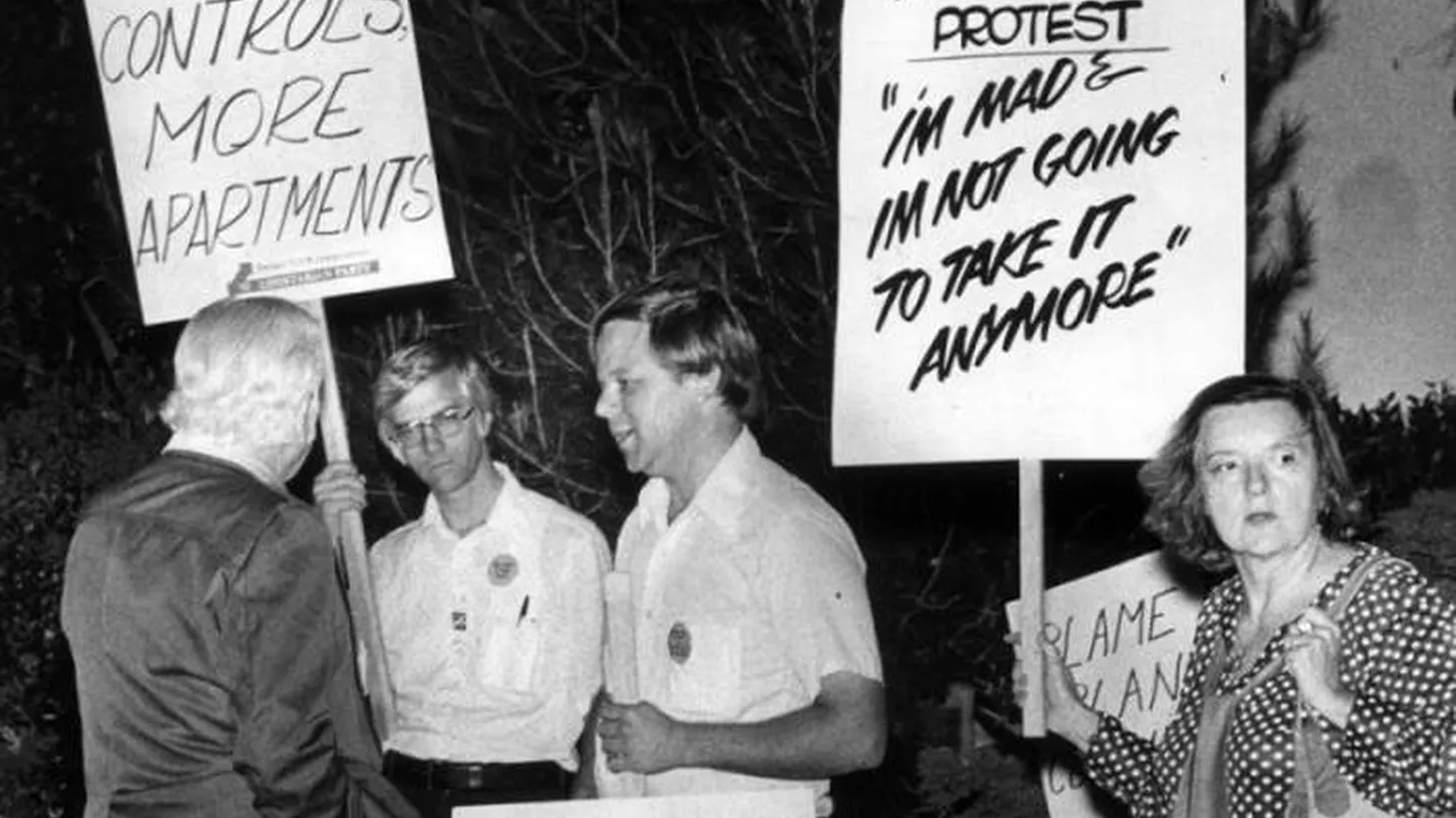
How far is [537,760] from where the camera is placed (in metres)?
5.12

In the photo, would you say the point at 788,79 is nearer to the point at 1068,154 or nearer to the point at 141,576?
the point at 1068,154

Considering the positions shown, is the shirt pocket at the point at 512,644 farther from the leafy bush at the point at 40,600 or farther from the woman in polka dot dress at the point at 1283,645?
the leafy bush at the point at 40,600

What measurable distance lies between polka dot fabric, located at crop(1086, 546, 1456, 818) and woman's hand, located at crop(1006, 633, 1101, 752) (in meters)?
0.49

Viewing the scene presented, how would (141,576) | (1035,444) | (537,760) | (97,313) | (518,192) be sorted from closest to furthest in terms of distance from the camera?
1. (141,576)
2. (1035,444)
3. (537,760)
4. (518,192)
5. (97,313)

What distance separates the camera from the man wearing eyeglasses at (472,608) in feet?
16.8

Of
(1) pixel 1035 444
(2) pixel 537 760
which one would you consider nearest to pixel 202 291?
(2) pixel 537 760

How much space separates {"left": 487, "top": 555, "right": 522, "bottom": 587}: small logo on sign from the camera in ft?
17.1

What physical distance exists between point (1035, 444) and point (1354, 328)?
363 centimetres

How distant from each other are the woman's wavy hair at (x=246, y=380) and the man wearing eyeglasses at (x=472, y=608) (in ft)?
2.55

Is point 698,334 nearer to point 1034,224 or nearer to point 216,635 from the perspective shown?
point 1034,224

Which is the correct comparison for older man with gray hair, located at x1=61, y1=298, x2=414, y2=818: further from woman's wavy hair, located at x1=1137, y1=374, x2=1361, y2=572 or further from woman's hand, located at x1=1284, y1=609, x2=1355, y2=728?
woman's hand, located at x1=1284, y1=609, x2=1355, y2=728

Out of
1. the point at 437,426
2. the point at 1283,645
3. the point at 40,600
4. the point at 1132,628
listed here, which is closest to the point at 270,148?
the point at 437,426

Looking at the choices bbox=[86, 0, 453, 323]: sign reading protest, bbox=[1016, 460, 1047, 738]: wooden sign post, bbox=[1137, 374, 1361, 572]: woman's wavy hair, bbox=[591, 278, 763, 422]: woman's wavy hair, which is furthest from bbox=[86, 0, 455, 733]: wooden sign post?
bbox=[1137, 374, 1361, 572]: woman's wavy hair

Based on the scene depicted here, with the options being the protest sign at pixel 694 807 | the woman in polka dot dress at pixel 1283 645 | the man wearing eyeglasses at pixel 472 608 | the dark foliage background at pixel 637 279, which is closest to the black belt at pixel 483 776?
the man wearing eyeglasses at pixel 472 608
